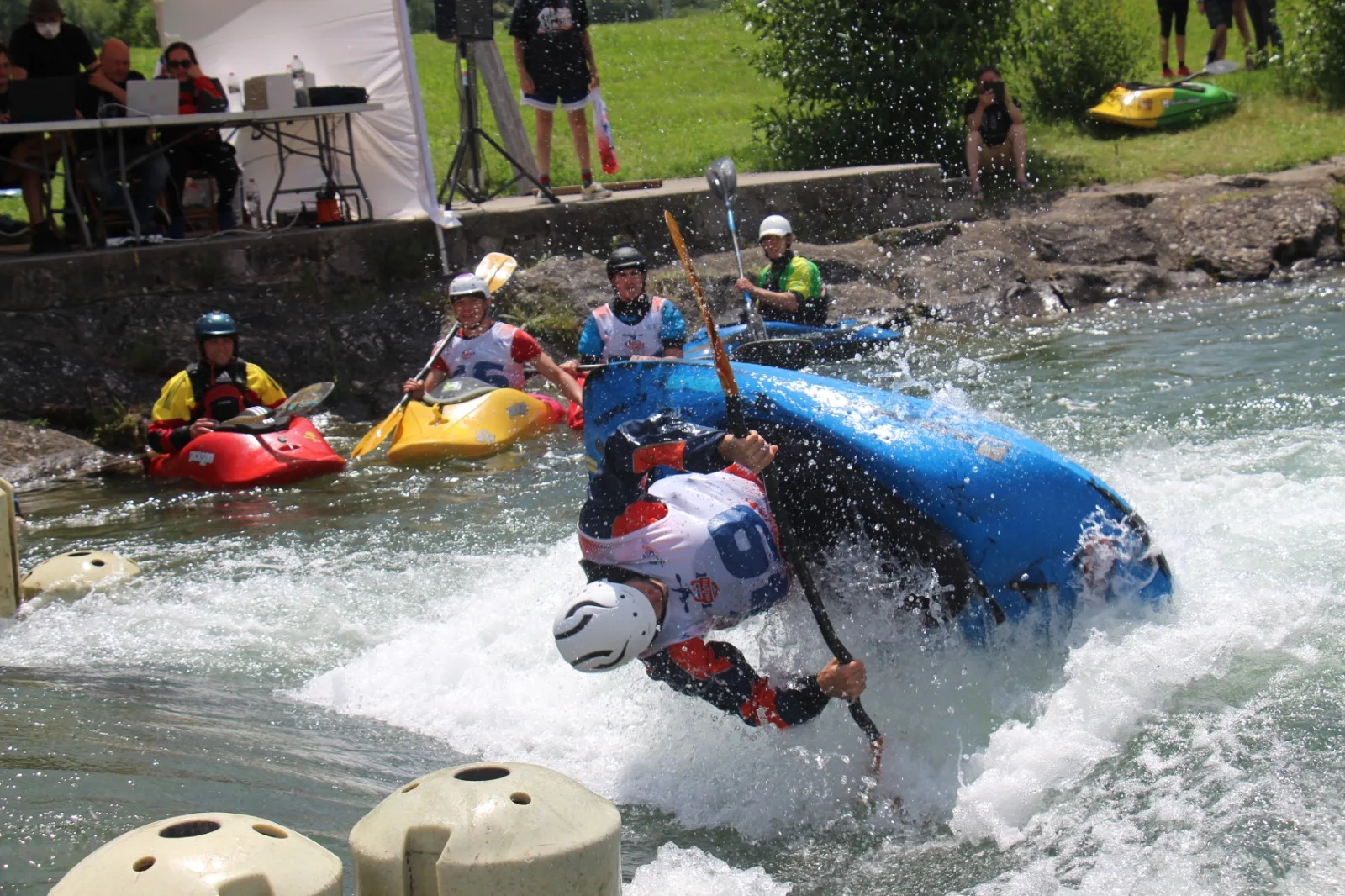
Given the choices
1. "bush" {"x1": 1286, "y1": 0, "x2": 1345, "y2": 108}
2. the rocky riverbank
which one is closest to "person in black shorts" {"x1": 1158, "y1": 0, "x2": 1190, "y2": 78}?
"bush" {"x1": 1286, "y1": 0, "x2": 1345, "y2": 108}

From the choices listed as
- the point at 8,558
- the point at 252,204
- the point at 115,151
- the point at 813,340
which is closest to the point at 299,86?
the point at 115,151

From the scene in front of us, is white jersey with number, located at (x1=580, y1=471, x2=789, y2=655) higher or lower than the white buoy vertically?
higher

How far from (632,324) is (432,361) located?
163 centimetres

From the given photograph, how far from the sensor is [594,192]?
11.9 metres

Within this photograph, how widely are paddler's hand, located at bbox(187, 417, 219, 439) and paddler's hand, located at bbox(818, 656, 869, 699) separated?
5719 mm

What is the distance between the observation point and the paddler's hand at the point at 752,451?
3.72 meters

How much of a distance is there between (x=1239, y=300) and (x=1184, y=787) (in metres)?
8.39

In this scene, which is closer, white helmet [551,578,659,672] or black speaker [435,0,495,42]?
white helmet [551,578,659,672]

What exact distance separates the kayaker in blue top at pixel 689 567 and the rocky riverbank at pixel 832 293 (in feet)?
20.4

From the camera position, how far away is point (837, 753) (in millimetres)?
4191

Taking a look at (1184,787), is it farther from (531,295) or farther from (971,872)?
(531,295)

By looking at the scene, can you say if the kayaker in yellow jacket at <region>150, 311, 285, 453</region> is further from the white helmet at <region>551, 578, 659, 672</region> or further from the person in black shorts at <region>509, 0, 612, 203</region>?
the white helmet at <region>551, 578, 659, 672</region>

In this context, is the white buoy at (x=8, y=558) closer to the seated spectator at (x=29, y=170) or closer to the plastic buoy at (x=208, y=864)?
the plastic buoy at (x=208, y=864)

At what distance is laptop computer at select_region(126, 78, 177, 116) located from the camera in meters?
9.67
